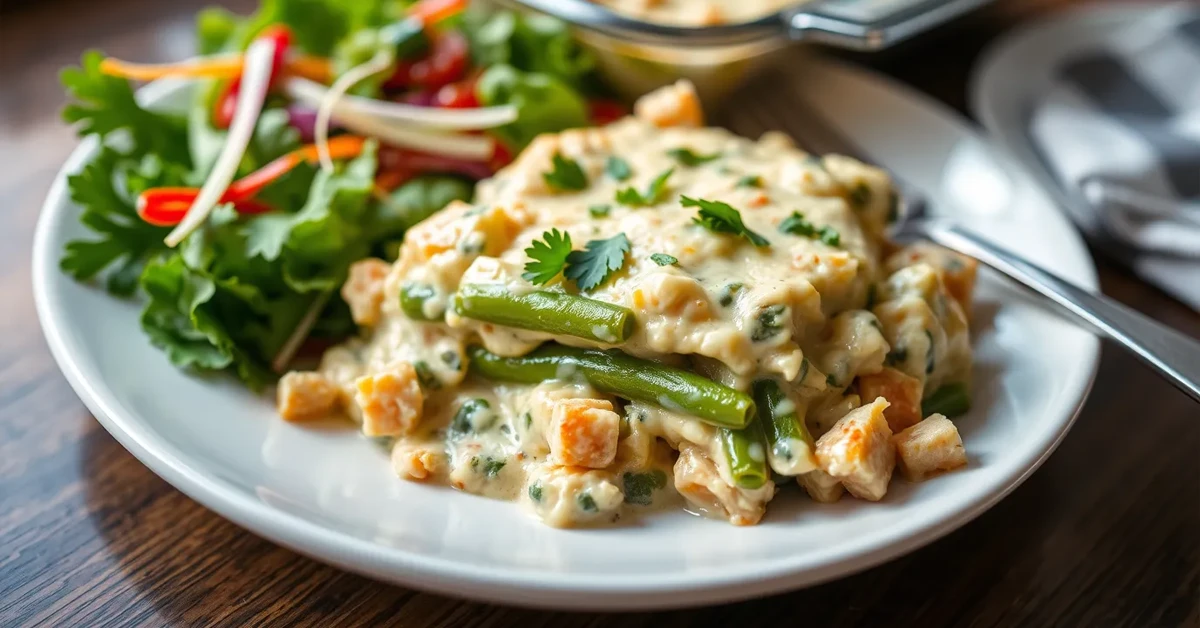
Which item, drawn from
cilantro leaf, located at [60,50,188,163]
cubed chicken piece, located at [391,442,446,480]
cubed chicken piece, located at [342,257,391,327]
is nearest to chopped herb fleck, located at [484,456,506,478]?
cubed chicken piece, located at [391,442,446,480]

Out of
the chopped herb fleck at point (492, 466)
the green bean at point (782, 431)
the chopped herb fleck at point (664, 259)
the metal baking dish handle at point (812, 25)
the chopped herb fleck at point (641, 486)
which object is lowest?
the chopped herb fleck at point (492, 466)

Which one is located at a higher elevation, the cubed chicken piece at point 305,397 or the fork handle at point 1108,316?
the fork handle at point 1108,316

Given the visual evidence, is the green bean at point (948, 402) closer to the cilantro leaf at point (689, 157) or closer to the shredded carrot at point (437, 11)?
the cilantro leaf at point (689, 157)

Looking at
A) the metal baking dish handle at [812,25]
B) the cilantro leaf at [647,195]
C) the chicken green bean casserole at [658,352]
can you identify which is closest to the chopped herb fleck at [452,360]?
the chicken green bean casserole at [658,352]

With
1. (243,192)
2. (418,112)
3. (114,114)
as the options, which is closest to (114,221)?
(243,192)

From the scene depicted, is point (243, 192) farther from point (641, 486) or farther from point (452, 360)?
point (641, 486)

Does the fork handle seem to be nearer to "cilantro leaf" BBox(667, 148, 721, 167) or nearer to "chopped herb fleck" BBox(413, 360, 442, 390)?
"cilantro leaf" BBox(667, 148, 721, 167)
